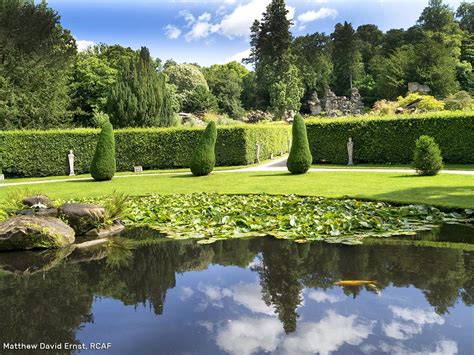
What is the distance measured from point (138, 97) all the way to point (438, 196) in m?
24.6

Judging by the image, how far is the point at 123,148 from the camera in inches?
963

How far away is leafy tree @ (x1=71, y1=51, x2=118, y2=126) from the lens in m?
38.6

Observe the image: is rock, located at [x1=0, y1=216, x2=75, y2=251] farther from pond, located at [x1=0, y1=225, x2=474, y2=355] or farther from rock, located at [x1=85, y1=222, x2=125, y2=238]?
rock, located at [x1=85, y1=222, x2=125, y2=238]

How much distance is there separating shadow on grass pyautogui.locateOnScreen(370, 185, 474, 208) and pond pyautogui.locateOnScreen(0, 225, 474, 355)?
9.86 ft

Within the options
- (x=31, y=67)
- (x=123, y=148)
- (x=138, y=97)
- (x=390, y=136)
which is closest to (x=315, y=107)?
(x=138, y=97)

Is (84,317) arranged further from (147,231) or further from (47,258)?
(147,231)

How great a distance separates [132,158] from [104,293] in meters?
20.2

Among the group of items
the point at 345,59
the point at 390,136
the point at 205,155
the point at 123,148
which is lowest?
the point at 205,155

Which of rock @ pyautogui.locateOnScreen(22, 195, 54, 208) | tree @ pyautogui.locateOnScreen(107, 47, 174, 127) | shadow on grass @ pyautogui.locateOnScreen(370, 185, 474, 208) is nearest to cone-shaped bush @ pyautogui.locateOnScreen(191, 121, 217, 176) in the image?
shadow on grass @ pyautogui.locateOnScreen(370, 185, 474, 208)

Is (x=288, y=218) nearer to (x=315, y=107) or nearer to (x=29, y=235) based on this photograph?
(x=29, y=235)

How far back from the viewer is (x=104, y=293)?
5.06 m

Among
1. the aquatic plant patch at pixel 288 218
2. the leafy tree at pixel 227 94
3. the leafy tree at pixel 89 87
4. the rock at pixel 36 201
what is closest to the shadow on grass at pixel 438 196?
the aquatic plant patch at pixel 288 218

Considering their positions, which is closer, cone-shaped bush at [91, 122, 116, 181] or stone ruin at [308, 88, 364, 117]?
cone-shaped bush at [91, 122, 116, 181]

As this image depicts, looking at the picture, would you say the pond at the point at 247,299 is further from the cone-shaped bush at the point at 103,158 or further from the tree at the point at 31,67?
the tree at the point at 31,67
